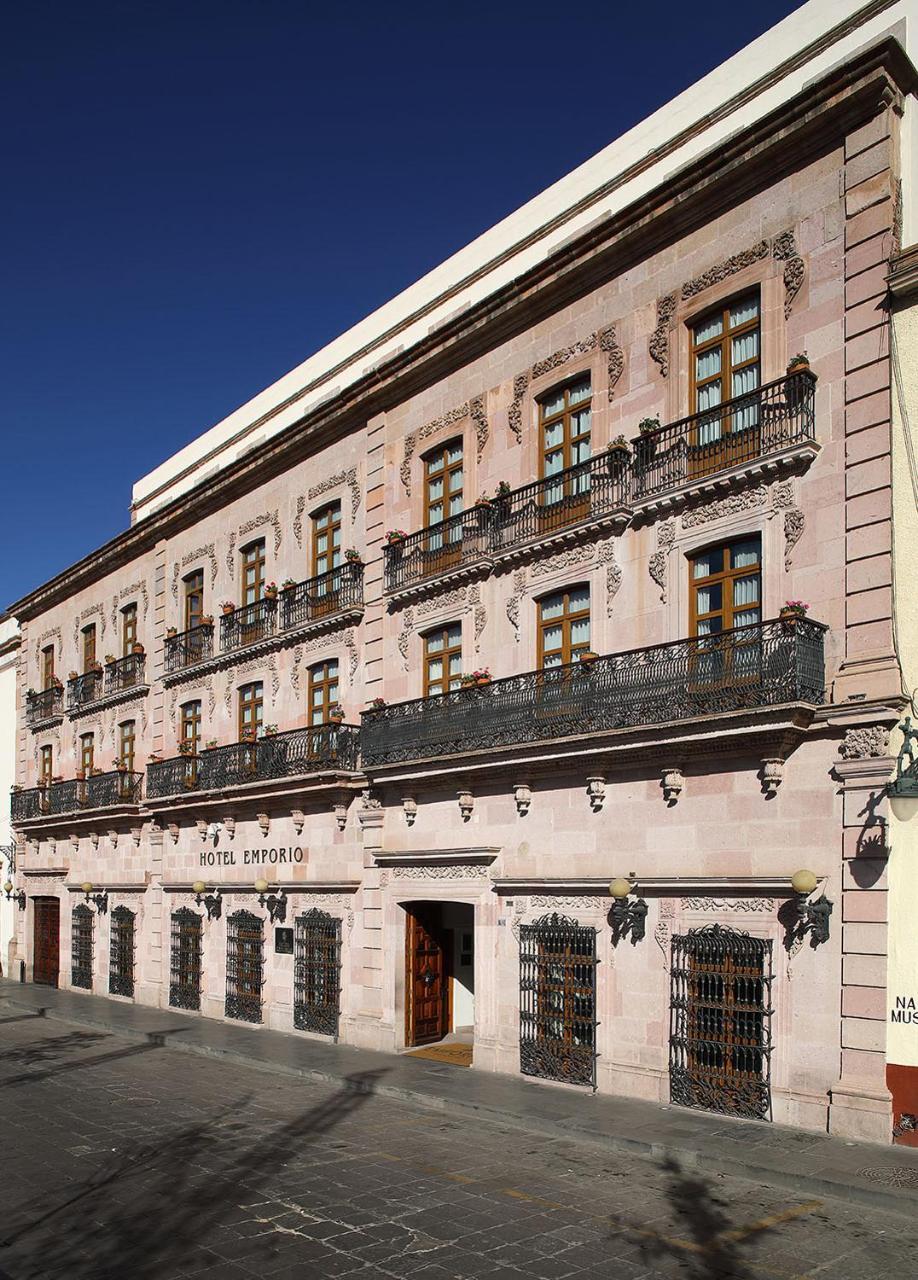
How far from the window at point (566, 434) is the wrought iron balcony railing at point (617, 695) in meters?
3.06

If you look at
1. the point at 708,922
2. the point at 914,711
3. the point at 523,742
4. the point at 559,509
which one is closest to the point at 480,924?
the point at 523,742

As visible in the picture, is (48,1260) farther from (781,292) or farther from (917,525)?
(781,292)

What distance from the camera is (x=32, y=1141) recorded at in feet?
49.3

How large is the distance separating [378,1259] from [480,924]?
9.23 m

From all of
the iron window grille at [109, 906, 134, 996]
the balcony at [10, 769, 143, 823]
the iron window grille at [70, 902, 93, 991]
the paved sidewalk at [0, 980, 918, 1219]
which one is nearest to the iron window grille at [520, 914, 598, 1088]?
the paved sidewalk at [0, 980, 918, 1219]

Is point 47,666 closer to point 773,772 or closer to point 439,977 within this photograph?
point 439,977

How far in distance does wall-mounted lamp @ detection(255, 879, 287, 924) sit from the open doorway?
13.6ft

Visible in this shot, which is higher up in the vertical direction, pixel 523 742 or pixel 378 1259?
pixel 523 742

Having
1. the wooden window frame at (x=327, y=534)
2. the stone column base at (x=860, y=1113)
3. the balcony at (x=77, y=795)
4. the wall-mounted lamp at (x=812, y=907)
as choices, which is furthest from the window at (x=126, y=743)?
the stone column base at (x=860, y=1113)

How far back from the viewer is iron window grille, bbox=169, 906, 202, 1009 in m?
28.6

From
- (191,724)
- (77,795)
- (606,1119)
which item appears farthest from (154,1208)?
(77,795)

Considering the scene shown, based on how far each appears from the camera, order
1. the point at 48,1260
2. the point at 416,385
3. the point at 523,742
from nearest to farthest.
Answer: the point at 48,1260
the point at 523,742
the point at 416,385

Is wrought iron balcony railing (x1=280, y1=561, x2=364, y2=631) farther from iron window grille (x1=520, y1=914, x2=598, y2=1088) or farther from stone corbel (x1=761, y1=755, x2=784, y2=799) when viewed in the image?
stone corbel (x1=761, y1=755, x2=784, y2=799)

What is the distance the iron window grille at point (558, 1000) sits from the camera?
57.6ft
